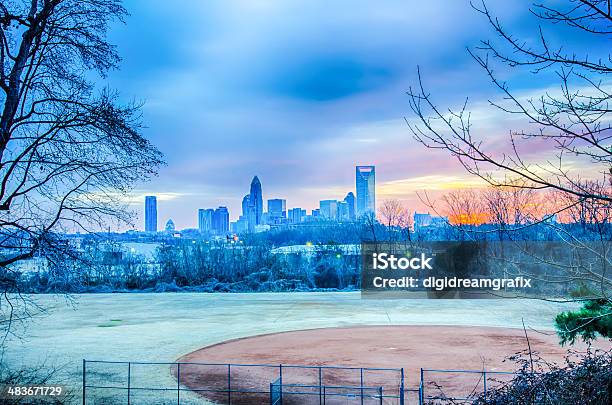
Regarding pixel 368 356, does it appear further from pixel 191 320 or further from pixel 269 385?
pixel 191 320

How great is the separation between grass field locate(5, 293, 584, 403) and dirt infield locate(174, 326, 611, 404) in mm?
1303

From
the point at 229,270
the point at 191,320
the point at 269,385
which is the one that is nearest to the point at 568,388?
the point at 269,385

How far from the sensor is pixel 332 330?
32.7 meters

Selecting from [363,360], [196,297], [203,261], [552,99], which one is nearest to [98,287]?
[196,297]

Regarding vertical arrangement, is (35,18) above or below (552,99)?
above

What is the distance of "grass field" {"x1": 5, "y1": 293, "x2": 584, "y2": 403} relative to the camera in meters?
26.7

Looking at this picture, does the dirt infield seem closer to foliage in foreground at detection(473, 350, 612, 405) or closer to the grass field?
the grass field

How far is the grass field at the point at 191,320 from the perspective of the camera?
1049 inches

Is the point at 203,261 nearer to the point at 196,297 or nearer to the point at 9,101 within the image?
the point at 196,297

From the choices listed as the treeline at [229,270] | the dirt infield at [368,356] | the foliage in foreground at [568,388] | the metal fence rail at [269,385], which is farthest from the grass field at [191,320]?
the foliage in foreground at [568,388]

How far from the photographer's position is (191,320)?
37.2m

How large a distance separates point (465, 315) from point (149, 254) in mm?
54567

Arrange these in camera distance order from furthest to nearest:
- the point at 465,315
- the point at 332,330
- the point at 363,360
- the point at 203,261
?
the point at 203,261 < the point at 465,315 < the point at 332,330 < the point at 363,360

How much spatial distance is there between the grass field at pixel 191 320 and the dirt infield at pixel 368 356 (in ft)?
4.27
